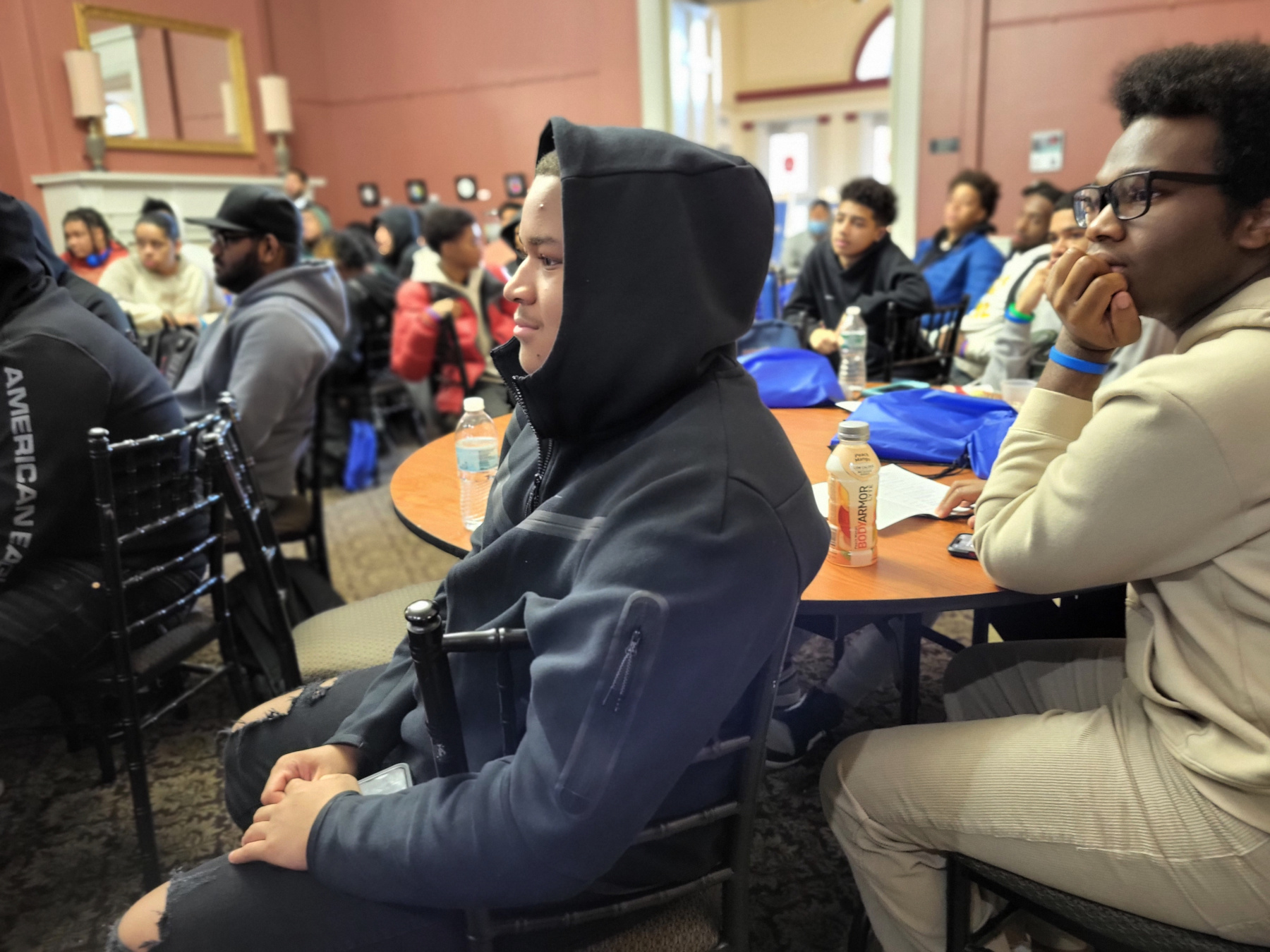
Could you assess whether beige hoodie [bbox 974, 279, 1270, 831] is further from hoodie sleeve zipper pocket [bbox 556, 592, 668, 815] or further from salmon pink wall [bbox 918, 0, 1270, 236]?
salmon pink wall [bbox 918, 0, 1270, 236]

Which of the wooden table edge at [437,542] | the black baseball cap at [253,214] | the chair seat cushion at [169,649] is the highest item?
the black baseball cap at [253,214]

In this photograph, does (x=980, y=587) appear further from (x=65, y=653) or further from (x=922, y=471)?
(x=65, y=653)

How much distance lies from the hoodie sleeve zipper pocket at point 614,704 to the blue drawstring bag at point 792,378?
1.52m

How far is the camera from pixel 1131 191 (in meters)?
1.05

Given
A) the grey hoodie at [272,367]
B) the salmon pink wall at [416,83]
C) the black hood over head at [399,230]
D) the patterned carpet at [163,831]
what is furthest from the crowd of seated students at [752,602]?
the salmon pink wall at [416,83]

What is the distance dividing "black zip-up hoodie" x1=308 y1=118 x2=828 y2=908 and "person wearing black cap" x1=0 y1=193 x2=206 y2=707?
42.7 inches

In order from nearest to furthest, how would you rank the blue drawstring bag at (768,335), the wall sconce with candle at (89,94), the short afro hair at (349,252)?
the blue drawstring bag at (768,335), the short afro hair at (349,252), the wall sconce with candle at (89,94)

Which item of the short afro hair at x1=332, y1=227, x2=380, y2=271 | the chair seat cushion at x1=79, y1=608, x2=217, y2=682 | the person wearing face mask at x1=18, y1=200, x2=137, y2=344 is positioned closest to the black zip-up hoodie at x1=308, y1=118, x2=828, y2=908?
the chair seat cushion at x1=79, y1=608, x2=217, y2=682

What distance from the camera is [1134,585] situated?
108 centimetres

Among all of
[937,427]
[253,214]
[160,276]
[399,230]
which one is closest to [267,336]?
[253,214]

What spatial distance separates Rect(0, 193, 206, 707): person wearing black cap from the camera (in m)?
1.56

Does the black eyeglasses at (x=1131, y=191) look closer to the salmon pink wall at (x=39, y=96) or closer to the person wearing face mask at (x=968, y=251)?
the person wearing face mask at (x=968, y=251)

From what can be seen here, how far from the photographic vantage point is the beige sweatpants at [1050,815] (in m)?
0.91

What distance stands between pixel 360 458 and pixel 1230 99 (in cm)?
416
